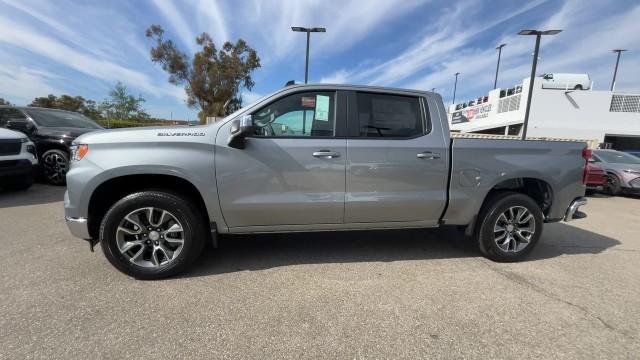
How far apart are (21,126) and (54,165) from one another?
1249 millimetres

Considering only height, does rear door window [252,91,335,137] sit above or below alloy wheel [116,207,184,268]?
above

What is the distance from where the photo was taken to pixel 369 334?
2279 millimetres

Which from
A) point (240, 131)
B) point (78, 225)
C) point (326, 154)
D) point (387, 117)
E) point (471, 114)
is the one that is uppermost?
point (471, 114)

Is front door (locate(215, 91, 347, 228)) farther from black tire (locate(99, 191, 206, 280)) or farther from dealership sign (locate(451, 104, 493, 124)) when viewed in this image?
dealership sign (locate(451, 104, 493, 124))

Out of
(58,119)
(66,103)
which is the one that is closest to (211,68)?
(58,119)

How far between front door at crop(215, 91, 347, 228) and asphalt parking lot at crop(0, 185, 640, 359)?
62 cm

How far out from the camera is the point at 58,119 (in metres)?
7.73

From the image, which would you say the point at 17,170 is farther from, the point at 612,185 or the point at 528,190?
the point at 612,185

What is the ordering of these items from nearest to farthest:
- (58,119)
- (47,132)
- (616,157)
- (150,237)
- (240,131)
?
(240,131) < (150,237) < (47,132) < (58,119) < (616,157)

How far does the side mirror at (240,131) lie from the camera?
2823mm

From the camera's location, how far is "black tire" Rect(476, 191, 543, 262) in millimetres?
3559

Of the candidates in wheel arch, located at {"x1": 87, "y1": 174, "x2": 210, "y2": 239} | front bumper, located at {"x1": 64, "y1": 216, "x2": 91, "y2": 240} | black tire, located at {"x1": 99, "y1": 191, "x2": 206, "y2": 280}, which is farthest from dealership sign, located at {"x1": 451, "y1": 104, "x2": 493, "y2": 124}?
front bumper, located at {"x1": 64, "y1": 216, "x2": 91, "y2": 240}

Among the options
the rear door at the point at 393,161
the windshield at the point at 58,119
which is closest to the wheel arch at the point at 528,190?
the rear door at the point at 393,161

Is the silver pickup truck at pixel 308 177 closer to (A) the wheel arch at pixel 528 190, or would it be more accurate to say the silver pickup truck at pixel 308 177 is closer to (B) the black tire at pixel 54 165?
(A) the wheel arch at pixel 528 190
